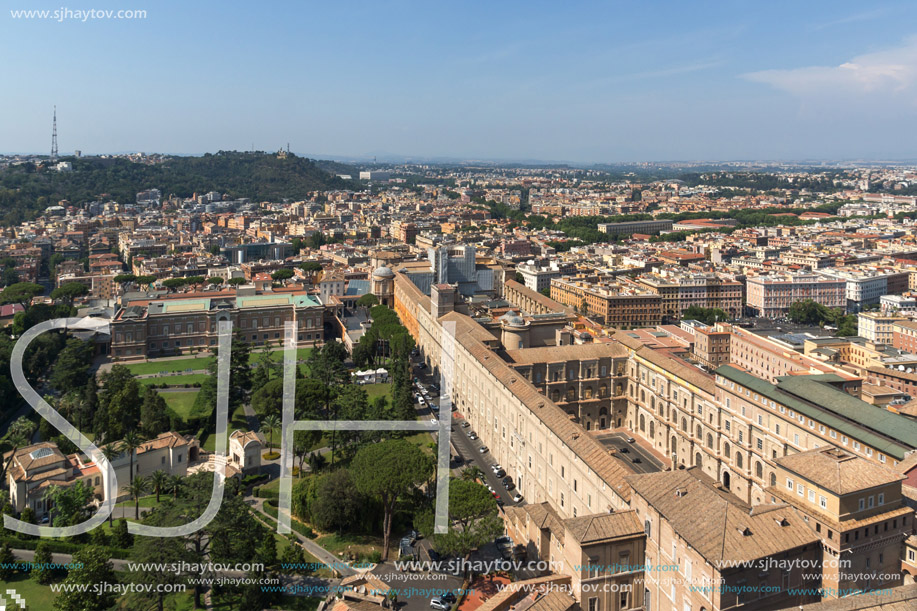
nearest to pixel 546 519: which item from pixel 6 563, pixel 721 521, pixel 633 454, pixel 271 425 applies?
pixel 721 521

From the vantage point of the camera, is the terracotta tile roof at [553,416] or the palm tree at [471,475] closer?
the terracotta tile roof at [553,416]

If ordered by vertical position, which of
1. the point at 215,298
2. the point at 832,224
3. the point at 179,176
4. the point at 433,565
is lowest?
the point at 433,565

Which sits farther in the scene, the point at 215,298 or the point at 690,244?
the point at 690,244

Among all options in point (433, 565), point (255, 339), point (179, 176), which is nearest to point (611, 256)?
point (255, 339)

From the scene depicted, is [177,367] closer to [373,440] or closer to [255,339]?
[255,339]

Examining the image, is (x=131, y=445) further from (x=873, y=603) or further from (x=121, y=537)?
(x=873, y=603)

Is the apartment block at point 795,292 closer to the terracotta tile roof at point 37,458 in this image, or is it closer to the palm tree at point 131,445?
the palm tree at point 131,445

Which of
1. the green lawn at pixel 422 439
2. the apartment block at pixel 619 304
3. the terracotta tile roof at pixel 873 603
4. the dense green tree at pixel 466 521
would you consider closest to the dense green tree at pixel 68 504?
the dense green tree at pixel 466 521
